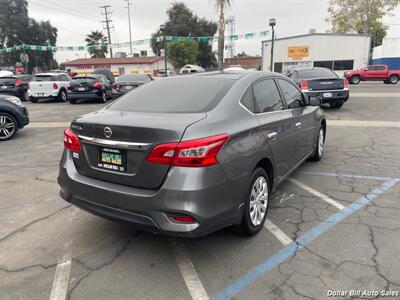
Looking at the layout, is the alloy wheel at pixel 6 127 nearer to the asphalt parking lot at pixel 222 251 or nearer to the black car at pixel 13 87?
the asphalt parking lot at pixel 222 251

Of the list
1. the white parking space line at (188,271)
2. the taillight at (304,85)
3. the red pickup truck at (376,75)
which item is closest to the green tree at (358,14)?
the red pickup truck at (376,75)

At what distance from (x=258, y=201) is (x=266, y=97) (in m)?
1.22

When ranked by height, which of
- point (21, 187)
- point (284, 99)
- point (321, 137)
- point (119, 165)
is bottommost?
point (21, 187)

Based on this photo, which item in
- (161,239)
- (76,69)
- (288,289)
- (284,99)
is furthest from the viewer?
(76,69)

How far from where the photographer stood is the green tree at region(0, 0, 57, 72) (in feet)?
194

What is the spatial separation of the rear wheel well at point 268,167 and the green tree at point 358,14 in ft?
143

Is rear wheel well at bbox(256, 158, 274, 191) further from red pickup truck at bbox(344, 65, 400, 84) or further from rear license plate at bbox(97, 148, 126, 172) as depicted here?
red pickup truck at bbox(344, 65, 400, 84)

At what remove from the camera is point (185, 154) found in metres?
2.58

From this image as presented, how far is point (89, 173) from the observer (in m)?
3.10

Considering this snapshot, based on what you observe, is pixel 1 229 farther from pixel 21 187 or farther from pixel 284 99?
pixel 284 99

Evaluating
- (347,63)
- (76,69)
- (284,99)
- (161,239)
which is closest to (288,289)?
(161,239)

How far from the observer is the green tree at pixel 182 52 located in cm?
5022

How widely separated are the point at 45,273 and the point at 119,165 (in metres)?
1.14

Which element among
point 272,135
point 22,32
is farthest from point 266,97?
point 22,32
